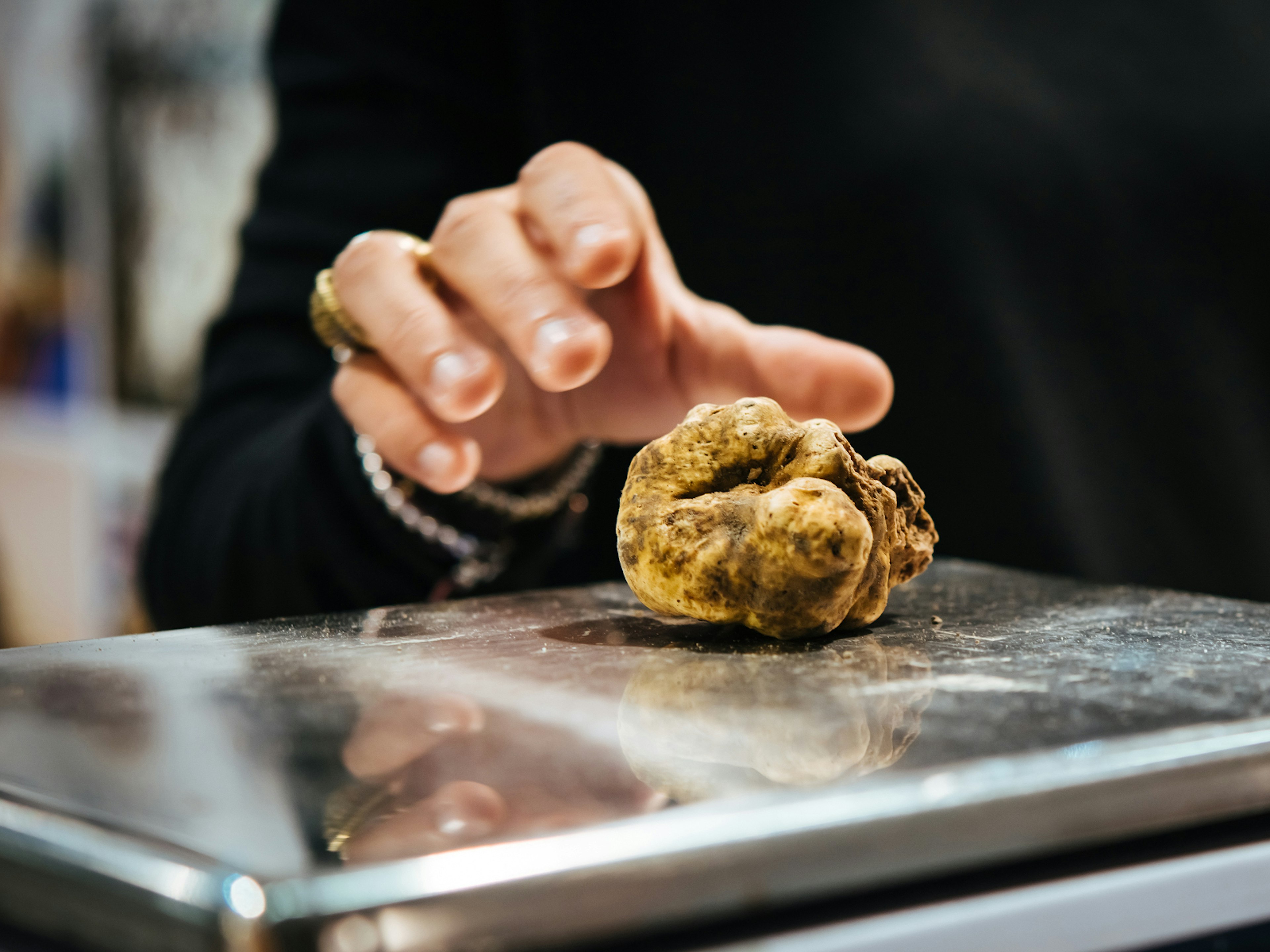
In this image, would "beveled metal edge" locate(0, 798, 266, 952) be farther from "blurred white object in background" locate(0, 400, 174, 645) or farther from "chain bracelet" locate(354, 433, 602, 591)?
"blurred white object in background" locate(0, 400, 174, 645)

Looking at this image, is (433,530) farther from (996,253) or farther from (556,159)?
(996,253)

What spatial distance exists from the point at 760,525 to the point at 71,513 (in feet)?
10.3

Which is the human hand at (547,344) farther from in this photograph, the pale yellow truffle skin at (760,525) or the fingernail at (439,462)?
the pale yellow truffle skin at (760,525)

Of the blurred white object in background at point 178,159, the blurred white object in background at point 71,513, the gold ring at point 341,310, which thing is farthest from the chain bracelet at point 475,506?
the blurred white object in background at point 71,513

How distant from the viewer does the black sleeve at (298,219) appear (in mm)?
1522

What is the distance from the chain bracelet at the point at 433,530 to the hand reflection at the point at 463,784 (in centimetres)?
69

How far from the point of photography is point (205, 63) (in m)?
2.88

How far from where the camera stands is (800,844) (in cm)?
40

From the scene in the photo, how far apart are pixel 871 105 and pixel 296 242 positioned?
0.82 meters

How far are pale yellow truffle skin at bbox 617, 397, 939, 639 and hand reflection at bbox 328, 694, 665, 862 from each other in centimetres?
19

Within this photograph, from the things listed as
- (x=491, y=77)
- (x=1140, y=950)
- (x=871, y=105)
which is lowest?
(x=1140, y=950)

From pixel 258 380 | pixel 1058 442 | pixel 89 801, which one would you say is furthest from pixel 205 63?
pixel 89 801

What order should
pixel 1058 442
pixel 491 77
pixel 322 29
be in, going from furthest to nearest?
1. pixel 491 77
2. pixel 322 29
3. pixel 1058 442

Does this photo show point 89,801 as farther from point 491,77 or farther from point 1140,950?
point 491,77
